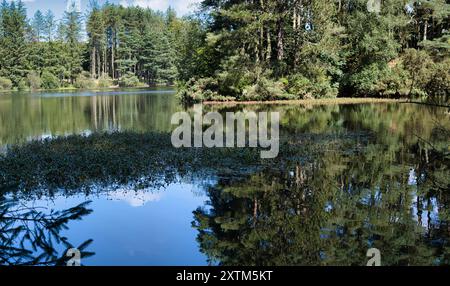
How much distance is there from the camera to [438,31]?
5372 centimetres

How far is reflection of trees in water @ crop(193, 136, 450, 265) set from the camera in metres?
6.90

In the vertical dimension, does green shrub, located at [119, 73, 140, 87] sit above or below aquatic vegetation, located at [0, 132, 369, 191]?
above

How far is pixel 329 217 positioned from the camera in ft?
28.3

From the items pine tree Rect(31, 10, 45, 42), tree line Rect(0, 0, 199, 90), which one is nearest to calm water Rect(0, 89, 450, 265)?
tree line Rect(0, 0, 199, 90)

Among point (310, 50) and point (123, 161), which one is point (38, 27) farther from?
point (123, 161)

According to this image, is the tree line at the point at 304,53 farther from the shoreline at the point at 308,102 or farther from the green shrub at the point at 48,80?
the green shrub at the point at 48,80

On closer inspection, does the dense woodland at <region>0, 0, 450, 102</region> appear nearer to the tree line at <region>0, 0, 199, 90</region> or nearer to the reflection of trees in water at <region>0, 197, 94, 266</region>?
the reflection of trees in water at <region>0, 197, 94, 266</region>

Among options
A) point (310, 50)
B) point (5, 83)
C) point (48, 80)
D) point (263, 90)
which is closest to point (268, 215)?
point (263, 90)

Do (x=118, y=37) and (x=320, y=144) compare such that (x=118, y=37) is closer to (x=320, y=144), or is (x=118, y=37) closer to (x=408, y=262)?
(x=320, y=144)

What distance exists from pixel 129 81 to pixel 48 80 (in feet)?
59.4

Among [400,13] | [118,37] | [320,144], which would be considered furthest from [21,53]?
[320,144]

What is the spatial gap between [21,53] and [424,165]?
82103mm

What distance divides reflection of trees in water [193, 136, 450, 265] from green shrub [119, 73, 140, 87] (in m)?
85.9

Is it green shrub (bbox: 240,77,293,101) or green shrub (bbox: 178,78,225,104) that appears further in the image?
green shrub (bbox: 178,78,225,104)
